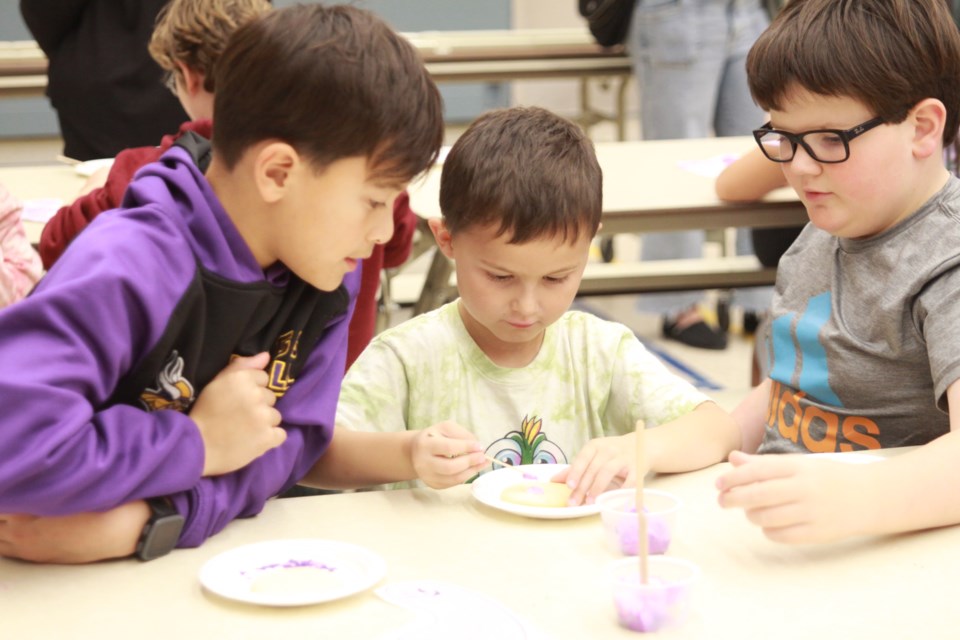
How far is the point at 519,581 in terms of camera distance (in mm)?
1065

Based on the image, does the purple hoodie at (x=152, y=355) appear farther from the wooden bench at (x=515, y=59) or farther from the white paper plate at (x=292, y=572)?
the wooden bench at (x=515, y=59)

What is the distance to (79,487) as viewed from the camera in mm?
1040

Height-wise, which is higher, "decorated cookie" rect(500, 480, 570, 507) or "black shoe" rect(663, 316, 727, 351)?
"decorated cookie" rect(500, 480, 570, 507)

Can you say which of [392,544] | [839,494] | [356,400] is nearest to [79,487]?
[392,544]

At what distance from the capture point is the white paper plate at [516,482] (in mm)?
1202

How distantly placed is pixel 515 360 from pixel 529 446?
0.12 m

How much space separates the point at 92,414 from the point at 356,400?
0.54m

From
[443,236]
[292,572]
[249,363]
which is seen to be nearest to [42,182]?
[443,236]

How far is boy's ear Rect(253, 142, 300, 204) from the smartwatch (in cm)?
34

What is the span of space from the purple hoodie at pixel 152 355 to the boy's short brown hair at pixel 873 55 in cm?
66

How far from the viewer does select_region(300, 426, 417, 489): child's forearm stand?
54.7 inches

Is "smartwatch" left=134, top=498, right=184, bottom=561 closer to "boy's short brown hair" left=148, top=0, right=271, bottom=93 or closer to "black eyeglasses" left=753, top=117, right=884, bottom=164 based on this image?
"black eyeglasses" left=753, top=117, right=884, bottom=164

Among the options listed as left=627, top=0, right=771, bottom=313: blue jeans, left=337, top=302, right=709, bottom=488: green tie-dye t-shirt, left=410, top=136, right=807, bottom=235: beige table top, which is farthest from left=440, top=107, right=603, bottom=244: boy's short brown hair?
left=627, top=0, right=771, bottom=313: blue jeans

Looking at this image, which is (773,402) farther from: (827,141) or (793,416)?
(827,141)
